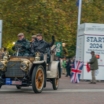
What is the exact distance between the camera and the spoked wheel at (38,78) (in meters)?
16.9

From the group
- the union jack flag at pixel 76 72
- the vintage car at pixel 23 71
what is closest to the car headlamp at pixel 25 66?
the vintage car at pixel 23 71

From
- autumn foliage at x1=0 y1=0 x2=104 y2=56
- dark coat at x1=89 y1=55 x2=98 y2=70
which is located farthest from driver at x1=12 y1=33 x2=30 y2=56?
autumn foliage at x1=0 y1=0 x2=104 y2=56

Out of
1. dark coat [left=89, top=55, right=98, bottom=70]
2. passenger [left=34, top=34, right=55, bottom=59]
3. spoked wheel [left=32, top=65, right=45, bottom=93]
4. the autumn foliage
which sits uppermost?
the autumn foliage

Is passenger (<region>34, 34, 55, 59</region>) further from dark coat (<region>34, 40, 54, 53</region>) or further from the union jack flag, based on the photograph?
the union jack flag

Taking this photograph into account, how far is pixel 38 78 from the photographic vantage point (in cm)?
1723

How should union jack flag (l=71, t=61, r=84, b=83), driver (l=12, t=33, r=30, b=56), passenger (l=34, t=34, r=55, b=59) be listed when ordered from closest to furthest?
driver (l=12, t=33, r=30, b=56), passenger (l=34, t=34, r=55, b=59), union jack flag (l=71, t=61, r=84, b=83)

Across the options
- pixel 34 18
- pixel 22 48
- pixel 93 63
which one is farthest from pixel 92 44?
pixel 22 48

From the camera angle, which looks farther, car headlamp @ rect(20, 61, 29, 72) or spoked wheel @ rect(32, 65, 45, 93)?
spoked wheel @ rect(32, 65, 45, 93)

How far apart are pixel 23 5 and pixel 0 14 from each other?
1643 mm

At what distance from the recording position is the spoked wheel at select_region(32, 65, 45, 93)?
55.3 feet

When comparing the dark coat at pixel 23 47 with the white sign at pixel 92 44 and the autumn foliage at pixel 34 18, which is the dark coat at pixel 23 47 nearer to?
the white sign at pixel 92 44

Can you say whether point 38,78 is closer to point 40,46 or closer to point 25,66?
point 25,66

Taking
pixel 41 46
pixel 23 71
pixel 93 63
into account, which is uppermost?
pixel 41 46

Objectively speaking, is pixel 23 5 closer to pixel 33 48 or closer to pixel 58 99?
pixel 33 48
